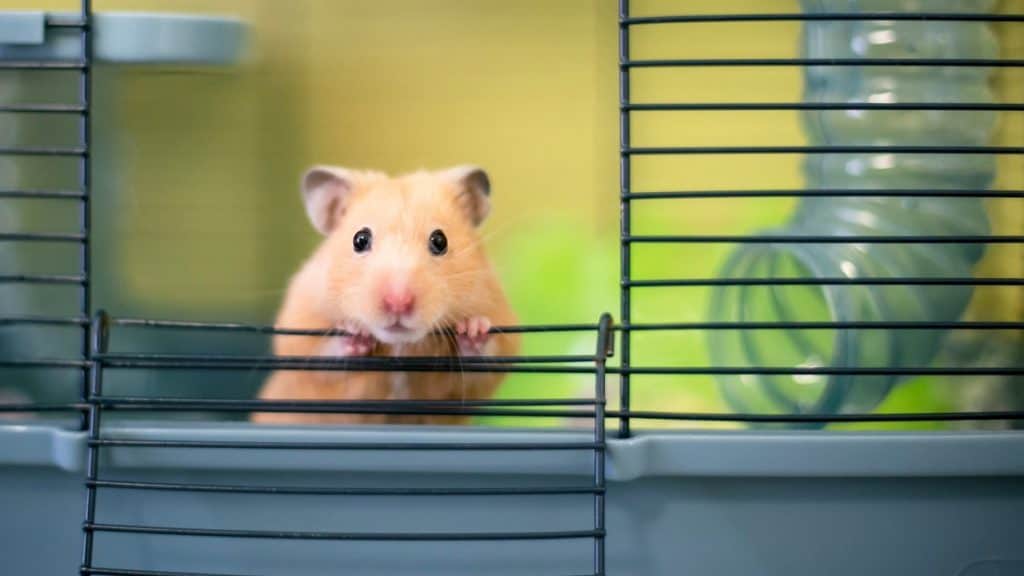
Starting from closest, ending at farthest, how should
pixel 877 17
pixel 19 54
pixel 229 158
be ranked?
pixel 877 17 → pixel 19 54 → pixel 229 158

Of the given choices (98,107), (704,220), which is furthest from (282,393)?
(704,220)

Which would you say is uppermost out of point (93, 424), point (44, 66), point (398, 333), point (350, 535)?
point (44, 66)

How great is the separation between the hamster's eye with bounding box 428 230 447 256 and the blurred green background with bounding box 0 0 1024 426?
18 centimetres

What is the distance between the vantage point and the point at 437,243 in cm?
128

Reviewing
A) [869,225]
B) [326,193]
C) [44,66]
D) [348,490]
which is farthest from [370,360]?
[869,225]

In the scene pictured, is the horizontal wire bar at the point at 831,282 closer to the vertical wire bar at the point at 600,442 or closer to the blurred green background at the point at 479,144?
the vertical wire bar at the point at 600,442

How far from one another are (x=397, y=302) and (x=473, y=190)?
0.26 metres

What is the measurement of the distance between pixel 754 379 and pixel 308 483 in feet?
2.07

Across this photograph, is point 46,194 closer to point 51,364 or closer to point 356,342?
point 51,364

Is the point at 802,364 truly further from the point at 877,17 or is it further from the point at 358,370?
the point at 358,370

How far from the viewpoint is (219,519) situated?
127cm

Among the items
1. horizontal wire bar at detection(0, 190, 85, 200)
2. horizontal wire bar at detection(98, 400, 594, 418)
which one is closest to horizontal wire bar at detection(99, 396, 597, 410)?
horizontal wire bar at detection(98, 400, 594, 418)

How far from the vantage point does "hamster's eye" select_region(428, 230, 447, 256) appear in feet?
4.20

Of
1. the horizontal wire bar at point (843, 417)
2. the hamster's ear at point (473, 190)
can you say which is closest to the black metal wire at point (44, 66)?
the hamster's ear at point (473, 190)
